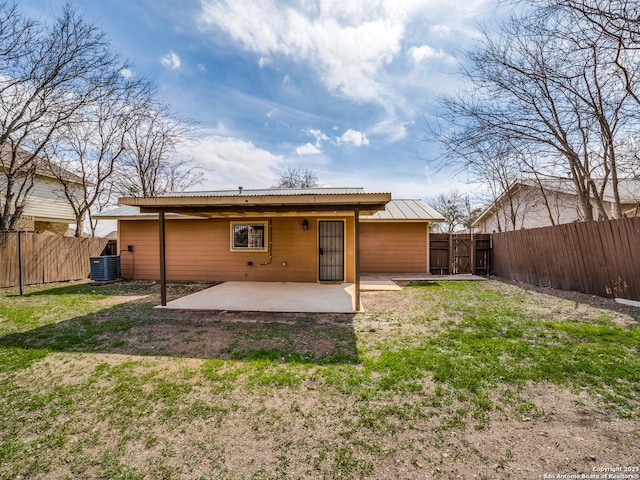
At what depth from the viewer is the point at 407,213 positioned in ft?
35.5

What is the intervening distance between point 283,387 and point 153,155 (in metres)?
17.9

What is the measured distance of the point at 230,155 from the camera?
13648mm

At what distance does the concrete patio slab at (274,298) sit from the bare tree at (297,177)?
16.7 meters

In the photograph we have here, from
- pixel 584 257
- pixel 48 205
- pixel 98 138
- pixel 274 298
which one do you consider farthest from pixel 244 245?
pixel 48 205

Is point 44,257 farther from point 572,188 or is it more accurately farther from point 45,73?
point 572,188

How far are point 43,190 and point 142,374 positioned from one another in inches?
677

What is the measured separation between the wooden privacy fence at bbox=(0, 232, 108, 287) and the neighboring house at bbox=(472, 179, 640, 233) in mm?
16855

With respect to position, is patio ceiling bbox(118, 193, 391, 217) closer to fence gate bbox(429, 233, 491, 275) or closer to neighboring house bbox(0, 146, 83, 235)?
fence gate bbox(429, 233, 491, 275)

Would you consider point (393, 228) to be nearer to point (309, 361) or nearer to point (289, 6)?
point (289, 6)

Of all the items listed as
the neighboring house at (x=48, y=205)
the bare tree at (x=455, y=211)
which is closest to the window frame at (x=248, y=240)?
the neighboring house at (x=48, y=205)

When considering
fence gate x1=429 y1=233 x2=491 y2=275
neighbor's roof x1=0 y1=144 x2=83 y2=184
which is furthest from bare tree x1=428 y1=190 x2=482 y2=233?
neighbor's roof x1=0 y1=144 x2=83 y2=184

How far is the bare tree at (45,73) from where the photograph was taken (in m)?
7.75

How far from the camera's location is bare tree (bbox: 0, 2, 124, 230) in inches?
305

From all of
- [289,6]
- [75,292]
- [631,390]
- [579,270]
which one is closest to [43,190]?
[75,292]
